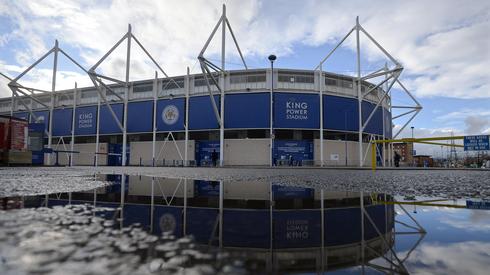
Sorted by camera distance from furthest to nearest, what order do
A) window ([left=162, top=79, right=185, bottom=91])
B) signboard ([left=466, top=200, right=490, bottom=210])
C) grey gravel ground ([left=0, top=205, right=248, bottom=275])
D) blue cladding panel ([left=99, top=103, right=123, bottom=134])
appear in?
1. blue cladding panel ([left=99, top=103, right=123, bottom=134])
2. window ([left=162, top=79, right=185, bottom=91])
3. signboard ([left=466, top=200, right=490, bottom=210])
4. grey gravel ground ([left=0, top=205, right=248, bottom=275])

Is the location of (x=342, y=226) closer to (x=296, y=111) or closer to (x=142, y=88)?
(x=296, y=111)

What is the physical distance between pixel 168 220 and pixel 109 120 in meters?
38.6

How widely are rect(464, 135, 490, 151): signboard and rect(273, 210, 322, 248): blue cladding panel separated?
2052cm

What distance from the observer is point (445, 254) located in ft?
4.42

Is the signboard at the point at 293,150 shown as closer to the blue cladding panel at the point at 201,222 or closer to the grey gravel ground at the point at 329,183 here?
the grey gravel ground at the point at 329,183

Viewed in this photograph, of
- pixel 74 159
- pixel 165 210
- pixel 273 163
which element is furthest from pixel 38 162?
pixel 165 210

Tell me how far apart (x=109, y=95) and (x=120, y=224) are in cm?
4176

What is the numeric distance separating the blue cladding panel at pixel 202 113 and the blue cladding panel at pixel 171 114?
1247 mm

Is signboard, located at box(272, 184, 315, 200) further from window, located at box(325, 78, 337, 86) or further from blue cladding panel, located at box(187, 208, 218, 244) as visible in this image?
window, located at box(325, 78, 337, 86)

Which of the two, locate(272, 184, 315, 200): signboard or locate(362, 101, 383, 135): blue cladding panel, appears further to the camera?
locate(362, 101, 383, 135): blue cladding panel

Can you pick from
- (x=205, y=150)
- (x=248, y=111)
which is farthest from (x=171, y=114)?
(x=248, y=111)

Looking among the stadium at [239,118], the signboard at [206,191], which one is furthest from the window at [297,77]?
the signboard at [206,191]

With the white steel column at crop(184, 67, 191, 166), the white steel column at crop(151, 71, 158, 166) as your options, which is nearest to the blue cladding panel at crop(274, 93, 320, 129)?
the white steel column at crop(184, 67, 191, 166)

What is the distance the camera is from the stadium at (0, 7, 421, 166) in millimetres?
30375
